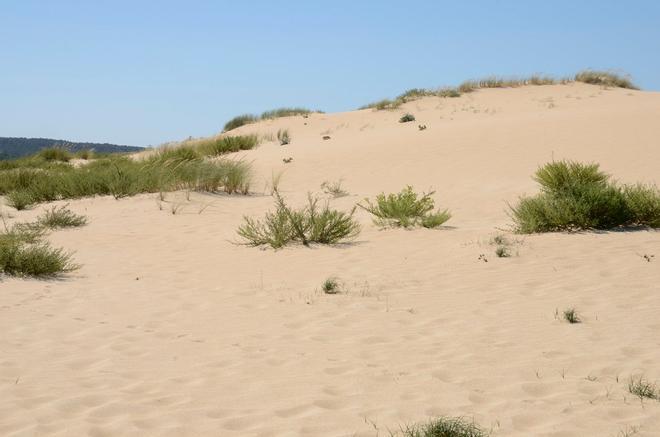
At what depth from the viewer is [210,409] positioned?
4.27 m

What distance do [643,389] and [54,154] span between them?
26.9m

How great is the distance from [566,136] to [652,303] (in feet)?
46.1

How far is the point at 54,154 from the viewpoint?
28.1m

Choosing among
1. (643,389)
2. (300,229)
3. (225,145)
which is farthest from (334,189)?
(643,389)

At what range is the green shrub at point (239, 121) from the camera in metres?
39.2

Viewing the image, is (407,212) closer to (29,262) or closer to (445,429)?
(29,262)

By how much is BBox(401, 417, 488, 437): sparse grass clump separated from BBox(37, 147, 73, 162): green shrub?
26.2 metres

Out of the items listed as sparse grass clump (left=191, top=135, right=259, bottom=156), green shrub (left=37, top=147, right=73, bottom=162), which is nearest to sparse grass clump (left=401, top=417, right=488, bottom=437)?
sparse grass clump (left=191, top=135, right=259, bottom=156)

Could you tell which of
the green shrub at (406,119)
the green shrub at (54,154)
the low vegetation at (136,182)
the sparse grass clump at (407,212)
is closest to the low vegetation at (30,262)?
the sparse grass clump at (407,212)

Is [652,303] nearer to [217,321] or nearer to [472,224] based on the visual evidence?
[217,321]

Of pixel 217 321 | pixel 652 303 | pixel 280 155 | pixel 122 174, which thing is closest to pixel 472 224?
pixel 652 303

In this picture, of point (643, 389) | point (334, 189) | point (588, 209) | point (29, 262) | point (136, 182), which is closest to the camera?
point (643, 389)

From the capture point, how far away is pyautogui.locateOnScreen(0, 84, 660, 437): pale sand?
4176 millimetres

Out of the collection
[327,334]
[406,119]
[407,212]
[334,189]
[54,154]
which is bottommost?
[327,334]
